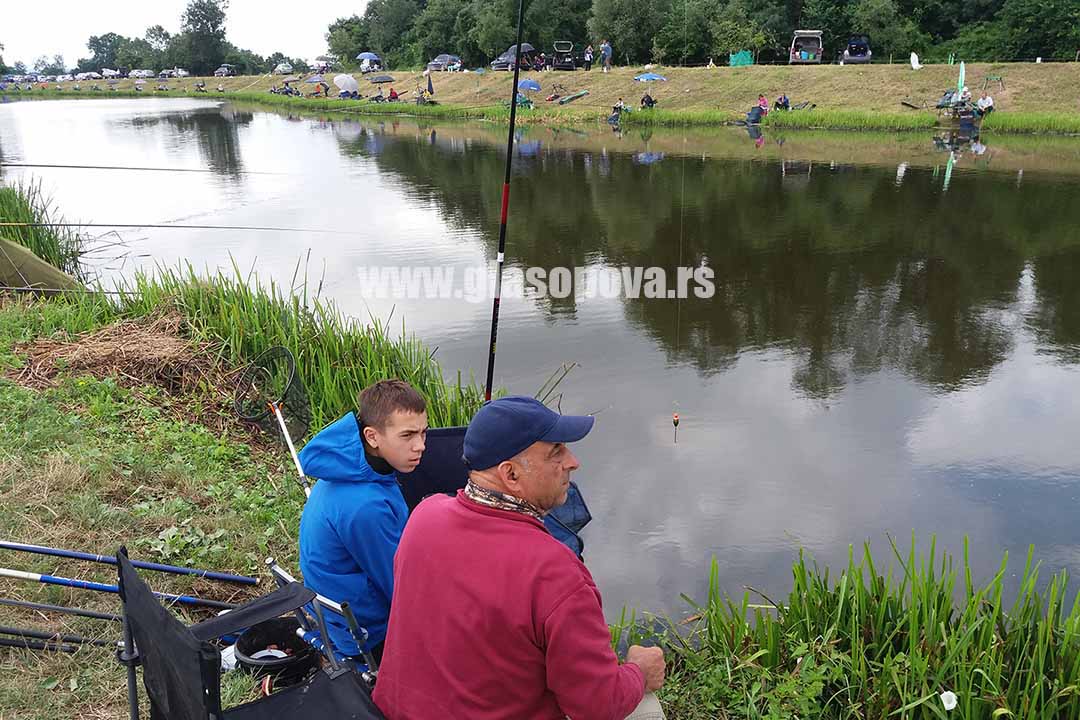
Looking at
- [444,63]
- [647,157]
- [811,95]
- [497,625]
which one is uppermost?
[444,63]

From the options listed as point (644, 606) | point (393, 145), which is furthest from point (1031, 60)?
point (644, 606)

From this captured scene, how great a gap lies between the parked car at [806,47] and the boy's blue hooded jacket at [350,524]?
38428 mm

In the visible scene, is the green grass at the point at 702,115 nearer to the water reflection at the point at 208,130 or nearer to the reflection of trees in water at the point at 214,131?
the reflection of trees in water at the point at 214,131

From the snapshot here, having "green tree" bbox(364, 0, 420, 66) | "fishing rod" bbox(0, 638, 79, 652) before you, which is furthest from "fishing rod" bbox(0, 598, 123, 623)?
"green tree" bbox(364, 0, 420, 66)

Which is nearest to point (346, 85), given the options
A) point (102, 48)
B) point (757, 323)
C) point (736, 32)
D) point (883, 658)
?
point (736, 32)

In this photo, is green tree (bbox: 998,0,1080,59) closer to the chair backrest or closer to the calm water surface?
the calm water surface

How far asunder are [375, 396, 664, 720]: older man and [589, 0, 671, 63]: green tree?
1229 inches

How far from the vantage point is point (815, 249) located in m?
11.7

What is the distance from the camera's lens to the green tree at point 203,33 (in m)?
91.3

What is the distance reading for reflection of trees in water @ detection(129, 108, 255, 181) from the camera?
22.2 m

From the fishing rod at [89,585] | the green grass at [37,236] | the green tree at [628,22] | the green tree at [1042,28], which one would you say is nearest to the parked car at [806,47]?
the green tree at [628,22]

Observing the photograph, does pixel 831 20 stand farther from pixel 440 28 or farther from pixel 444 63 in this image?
pixel 444 63

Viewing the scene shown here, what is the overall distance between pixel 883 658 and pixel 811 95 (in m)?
31.5

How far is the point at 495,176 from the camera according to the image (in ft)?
63.8
